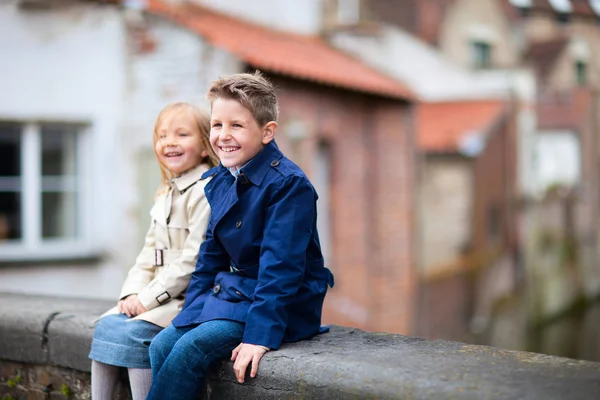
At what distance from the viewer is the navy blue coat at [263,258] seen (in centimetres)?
285

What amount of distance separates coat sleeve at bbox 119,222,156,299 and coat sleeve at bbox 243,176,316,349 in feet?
2.31

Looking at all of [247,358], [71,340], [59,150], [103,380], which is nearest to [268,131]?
[247,358]

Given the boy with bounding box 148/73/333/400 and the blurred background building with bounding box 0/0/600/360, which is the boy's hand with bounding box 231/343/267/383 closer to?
the boy with bounding box 148/73/333/400

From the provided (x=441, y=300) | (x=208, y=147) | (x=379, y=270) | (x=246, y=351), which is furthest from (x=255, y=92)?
(x=441, y=300)

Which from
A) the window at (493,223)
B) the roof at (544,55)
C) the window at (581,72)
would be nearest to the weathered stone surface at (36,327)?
the window at (493,223)

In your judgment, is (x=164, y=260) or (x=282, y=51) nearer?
(x=164, y=260)

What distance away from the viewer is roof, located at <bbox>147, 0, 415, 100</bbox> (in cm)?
1042

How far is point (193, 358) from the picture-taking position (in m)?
2.89

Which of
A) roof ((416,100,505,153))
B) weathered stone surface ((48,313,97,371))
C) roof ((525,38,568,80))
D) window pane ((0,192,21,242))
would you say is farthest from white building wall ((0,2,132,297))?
roof ((525,38,568,80))

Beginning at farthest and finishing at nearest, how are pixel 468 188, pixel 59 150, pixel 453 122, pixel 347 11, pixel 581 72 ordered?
1. pixel 581 72
2. pixel 453 122
3. pixel 468 188
4. pixel 347 11
5. pixel 59 150

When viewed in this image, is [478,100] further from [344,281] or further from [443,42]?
[344,281]

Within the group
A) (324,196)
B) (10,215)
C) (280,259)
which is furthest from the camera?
(324,196)

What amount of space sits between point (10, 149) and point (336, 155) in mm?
5020

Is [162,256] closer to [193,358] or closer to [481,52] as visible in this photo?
[193,358]
